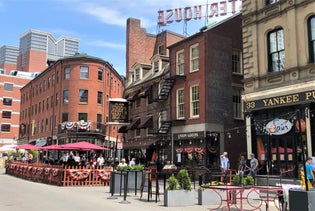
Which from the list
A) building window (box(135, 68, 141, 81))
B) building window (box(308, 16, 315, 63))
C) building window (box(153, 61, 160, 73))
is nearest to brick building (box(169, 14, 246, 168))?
building window (box(153, 61, 160, 73))

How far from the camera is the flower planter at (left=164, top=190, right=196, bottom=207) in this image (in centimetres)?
1282

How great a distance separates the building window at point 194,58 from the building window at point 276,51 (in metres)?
7.56

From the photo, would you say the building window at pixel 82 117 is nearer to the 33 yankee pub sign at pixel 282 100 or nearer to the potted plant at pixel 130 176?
the 33 yankee pub sign at pixel 282 100

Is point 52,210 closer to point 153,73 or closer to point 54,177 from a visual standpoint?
point 54,177

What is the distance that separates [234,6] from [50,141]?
1179 inches

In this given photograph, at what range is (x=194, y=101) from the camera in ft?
91.3

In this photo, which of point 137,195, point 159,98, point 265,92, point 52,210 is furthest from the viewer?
point 159,98

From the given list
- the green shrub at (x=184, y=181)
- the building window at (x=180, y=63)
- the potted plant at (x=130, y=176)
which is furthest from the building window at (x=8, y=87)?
the green shrub at (x=184, y=181)

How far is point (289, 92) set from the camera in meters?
19.1

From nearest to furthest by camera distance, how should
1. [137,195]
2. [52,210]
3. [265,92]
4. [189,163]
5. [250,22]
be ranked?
[52,210]
[137,195]
[265,92]
[250,22]
[189,163]

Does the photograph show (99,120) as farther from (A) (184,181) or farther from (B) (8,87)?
(B) (8,87)

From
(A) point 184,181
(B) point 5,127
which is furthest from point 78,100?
(B) point 5,127

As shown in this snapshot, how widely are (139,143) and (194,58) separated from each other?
9.56 metres

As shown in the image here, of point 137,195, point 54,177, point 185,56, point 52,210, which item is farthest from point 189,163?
point 52,210
